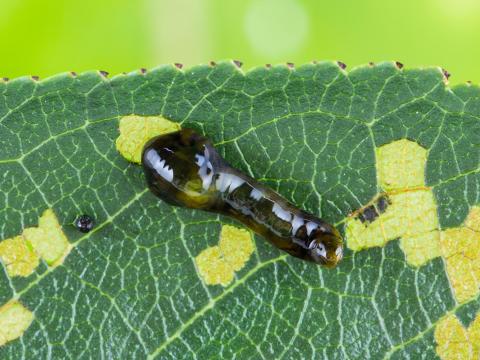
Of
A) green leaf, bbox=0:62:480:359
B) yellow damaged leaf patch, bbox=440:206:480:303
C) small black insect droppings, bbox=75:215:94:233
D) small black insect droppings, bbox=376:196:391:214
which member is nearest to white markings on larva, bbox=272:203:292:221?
green leaf, bbox=0:62:480:359

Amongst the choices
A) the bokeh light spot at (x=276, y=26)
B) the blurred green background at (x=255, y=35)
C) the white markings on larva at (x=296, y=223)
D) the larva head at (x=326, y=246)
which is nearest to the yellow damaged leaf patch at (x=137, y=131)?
the white markings on larva at (x=296, y=223)

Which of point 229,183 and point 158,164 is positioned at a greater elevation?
point 158,164

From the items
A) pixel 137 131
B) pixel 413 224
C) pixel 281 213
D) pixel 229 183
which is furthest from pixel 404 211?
pixel 137 131

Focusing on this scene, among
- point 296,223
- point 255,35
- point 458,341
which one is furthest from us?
point 255,35

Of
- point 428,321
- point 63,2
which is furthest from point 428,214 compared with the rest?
point 63,2

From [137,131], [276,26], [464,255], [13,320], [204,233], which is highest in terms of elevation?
[276,26]

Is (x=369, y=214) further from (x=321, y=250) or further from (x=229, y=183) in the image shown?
(x=229, y=183)

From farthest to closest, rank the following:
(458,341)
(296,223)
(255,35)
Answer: (255,35) → (296,223) → (458,341)
